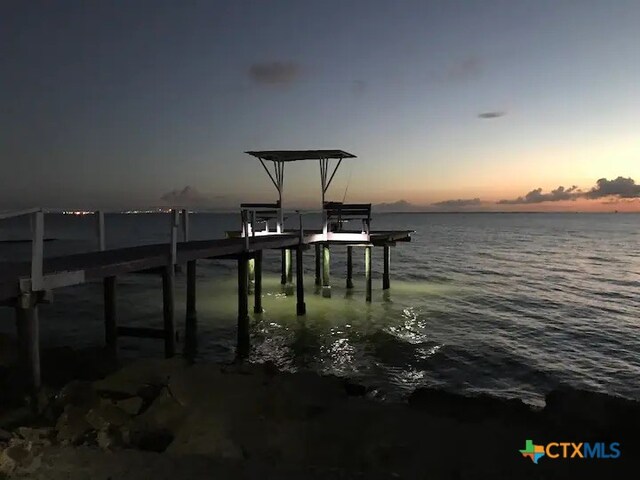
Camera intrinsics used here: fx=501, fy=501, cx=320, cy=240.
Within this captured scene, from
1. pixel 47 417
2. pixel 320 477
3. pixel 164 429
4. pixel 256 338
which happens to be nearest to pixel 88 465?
pixel 164 429

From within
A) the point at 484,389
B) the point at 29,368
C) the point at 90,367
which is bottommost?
the point at 484,389

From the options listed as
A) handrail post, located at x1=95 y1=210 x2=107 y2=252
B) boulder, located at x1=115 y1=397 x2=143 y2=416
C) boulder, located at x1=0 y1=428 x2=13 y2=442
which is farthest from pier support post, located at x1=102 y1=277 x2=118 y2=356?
boulder, located at x1=0 y1=428 x2=13 y2=442

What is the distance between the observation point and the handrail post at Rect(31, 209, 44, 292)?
750 cm

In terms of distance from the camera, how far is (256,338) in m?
16.1

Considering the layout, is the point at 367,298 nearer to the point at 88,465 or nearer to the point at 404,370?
the point at 404,370

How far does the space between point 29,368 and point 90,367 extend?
312cm

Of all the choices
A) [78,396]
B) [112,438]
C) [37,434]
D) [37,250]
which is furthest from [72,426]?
[37,250]

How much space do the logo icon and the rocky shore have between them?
→ 0.10 metres

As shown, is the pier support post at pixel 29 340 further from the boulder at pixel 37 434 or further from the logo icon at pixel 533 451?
the logo icon at pixel 533 451

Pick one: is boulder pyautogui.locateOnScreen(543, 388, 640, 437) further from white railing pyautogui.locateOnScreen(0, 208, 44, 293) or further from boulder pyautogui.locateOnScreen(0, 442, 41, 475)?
white railing pyautogui.locateOnScreen(0, 208, 44, 293)

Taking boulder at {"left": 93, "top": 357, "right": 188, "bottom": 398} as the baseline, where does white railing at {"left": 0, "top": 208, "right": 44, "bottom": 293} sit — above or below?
above

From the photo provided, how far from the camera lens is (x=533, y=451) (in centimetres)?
636

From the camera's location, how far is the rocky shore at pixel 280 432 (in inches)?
226

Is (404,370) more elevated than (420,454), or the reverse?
(420,454)
